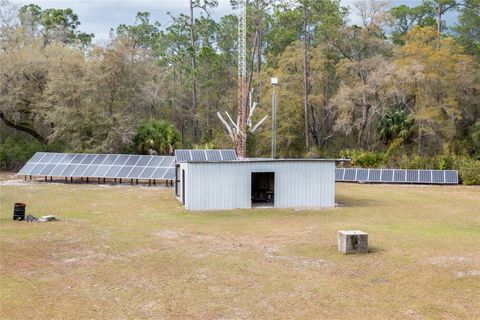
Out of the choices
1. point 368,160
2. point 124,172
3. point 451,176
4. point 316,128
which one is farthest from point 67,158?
point 451,176

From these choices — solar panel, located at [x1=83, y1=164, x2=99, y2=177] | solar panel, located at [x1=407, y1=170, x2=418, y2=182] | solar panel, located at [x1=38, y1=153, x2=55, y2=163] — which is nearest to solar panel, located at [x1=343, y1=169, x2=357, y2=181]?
solar panel, located at [x1=407, y1=170, x2=418, y2=182]

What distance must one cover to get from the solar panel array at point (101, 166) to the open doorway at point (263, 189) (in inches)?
209

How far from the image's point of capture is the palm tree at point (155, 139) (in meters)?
32.0

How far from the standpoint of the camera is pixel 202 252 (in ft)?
38.5

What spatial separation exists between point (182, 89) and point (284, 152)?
1219 centimetres

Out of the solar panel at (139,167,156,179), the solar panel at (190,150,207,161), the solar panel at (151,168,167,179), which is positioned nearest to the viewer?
the solar panel at (190,150,207,161)

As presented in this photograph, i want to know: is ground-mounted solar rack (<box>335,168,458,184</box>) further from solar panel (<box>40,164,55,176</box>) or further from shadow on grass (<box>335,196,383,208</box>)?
solar panel (<box>40,164,55,176</box>)

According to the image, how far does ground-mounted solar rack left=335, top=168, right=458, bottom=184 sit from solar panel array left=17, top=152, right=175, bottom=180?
10398 millimetres

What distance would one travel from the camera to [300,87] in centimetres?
3606

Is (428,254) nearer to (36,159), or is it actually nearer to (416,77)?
(416,77)

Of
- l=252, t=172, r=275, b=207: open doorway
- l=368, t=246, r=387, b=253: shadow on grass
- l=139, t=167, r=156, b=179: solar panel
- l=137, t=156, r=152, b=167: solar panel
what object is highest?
l=137, t=156, r=152, b=167: solar panel

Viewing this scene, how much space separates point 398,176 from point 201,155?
1160 centimetres

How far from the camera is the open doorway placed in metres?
20.4

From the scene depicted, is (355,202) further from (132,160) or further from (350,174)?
(132,160)
